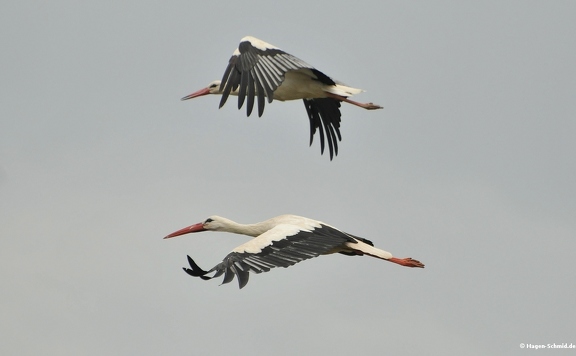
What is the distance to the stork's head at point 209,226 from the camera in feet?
66.3

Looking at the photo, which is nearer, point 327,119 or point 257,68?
point 257,68

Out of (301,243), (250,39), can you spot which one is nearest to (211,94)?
(250,39)

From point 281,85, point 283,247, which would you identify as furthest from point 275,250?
point 281,85

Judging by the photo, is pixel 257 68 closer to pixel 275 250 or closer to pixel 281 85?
pixel 281 85

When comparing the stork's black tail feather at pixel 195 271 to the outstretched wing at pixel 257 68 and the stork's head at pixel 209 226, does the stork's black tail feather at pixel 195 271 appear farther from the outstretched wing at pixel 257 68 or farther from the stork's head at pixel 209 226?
the stork's head at pixel 209 226

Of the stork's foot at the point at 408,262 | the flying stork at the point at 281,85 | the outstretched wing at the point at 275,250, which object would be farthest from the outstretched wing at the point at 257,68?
the stork's foot at the point at 408,262

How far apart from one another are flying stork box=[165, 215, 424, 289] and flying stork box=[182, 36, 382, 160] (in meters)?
1.43

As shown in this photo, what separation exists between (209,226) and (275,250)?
310 centimetres

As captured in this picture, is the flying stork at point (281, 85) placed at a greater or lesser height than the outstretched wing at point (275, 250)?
greater

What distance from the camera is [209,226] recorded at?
67.1 ft

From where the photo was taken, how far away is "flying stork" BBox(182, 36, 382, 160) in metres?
18.0

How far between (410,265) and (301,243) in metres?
1.84

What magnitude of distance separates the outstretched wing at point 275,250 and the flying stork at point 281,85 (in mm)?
1420

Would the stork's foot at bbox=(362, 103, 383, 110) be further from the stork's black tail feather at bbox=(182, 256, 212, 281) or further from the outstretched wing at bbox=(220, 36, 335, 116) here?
the stork's black tail feather at bbox=(182, 256, 212, 281)
